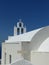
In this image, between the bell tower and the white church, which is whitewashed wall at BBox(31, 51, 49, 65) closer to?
the white church

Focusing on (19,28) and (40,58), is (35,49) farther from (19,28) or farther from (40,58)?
(19,28)

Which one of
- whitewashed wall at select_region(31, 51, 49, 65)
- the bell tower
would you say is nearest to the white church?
whitewashed wall at select_region(31, 51, 49, 65)

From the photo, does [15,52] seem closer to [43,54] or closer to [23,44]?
[23,44]

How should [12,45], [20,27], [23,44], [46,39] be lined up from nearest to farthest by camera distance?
1. [23,44]
2. [46,39]
3. [12,45]
4. [20,27]

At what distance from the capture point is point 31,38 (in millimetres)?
13359

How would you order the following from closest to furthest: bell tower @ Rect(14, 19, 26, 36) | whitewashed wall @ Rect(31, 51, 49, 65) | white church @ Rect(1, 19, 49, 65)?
whitewashed wall @ Rect(31, 51, 49, 65) < white church @ Rect(1, 19, 49, 65) < bell tower @ Rect(14, 19, 26, 36)

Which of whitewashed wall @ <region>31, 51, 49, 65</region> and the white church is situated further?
the white church

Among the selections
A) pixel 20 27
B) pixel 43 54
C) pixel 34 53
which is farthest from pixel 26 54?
pixel 20 27

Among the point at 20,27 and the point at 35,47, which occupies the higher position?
the point at 20,27

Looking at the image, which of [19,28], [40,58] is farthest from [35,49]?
[19,28]

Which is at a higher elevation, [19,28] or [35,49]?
[19,28]


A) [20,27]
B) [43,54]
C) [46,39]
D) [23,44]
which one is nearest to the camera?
[43,54]

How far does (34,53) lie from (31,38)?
112 cm

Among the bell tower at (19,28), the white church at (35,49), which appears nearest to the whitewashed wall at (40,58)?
the white church at (35,49)
